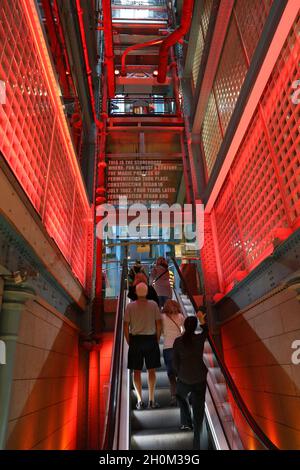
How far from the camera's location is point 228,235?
7523 mm

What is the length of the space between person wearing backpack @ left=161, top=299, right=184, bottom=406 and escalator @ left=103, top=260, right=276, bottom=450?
1.10 feet

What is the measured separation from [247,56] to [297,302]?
4256 millimetres

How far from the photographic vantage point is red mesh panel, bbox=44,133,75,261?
5566mm

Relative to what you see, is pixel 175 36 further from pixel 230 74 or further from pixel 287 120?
pixel 287 120

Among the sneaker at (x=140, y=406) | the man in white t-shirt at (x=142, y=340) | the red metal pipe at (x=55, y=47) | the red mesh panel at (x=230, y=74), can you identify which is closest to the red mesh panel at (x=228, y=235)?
the red mesh panel at (x=230, y=74)

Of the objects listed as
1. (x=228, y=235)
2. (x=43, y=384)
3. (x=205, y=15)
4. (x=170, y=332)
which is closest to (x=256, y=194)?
(x=228, y=235)

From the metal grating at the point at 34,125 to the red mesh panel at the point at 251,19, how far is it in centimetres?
329

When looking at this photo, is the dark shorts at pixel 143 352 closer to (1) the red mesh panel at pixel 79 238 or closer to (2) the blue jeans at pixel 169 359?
(2) the blue jeans at pixel 169 359

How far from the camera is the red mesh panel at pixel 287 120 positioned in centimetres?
429

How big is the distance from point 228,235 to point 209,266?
1.22 meters

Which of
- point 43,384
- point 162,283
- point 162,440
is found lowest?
point 162,440

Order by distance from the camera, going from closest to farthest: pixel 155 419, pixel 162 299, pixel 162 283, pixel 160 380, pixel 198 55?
pixel 155 419 → pixel 160 380 → pixel 162 299 → pixel 162 283 → pixel 198 55

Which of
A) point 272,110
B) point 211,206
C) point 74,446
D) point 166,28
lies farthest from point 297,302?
point 166,28

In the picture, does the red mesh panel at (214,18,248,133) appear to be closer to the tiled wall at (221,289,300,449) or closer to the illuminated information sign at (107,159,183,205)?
the illuminated information sign at (107,159,183,205)
